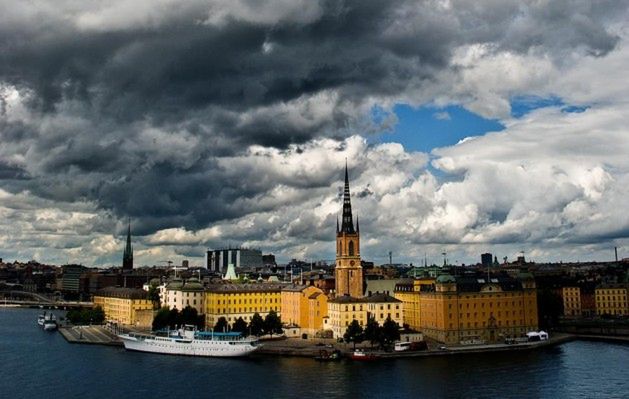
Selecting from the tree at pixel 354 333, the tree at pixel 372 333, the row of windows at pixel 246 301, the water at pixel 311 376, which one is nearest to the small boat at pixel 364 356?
the water at pixel 311 376

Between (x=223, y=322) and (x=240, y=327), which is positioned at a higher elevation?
(x=223, y=322)

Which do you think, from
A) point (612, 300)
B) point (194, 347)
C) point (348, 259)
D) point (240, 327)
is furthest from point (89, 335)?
point (612, 300)

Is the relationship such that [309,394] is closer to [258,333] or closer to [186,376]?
[186,376]

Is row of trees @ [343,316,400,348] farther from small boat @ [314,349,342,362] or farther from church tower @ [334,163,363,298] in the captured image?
church tower @ [334,163,363,298]

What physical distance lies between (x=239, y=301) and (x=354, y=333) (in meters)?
24.1

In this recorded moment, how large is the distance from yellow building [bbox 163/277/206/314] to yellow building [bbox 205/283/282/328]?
49.6 inches

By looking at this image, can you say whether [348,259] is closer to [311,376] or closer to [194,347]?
[194,347]

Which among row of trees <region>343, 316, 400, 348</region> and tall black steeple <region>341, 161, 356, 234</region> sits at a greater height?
tall black steeple <region>341, 161, 356, 234</region>

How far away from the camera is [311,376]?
56.8 meters

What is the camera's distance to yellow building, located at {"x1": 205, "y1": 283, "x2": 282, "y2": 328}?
296ft

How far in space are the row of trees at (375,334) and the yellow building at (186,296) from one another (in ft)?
90.0

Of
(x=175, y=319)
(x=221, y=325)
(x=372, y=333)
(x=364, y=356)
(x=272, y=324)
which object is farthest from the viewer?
(x=175, y=319)

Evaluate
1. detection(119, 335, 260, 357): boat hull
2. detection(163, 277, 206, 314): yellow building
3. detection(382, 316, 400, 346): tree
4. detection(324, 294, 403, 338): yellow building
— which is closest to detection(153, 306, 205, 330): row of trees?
detection(163, 277, 206, 314): yellow building

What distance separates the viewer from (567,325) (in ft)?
304
